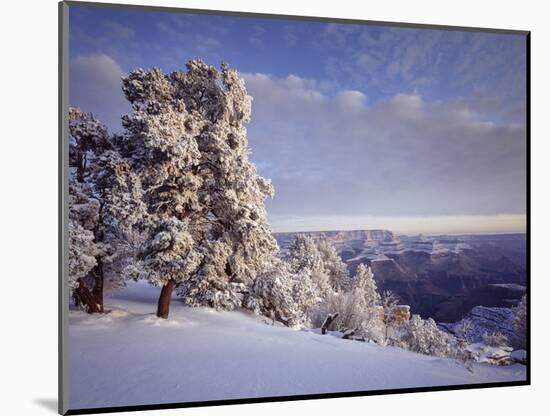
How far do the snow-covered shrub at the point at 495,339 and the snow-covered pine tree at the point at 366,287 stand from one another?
148 cm

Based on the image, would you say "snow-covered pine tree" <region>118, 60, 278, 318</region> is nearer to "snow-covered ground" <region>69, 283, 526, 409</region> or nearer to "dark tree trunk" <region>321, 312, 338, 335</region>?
"snow-covered ground" <region>69, 283, 526, 409</region>

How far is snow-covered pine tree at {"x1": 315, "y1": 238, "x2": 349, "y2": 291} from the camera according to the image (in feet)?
22.7

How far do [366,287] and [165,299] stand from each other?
230cm

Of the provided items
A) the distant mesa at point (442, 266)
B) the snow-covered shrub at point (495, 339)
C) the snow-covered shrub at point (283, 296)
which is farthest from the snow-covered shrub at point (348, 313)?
the snow-covered shrub at point (495, 339)

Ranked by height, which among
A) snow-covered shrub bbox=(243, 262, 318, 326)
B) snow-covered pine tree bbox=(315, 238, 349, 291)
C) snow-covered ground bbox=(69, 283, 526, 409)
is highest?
snow-covered pine tree bbox=(315, 238, 349, 291)

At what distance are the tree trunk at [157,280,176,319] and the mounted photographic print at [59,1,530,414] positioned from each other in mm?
15

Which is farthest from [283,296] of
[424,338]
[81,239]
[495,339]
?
[495,339]

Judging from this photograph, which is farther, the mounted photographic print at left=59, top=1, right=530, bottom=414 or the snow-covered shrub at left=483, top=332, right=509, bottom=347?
the snow-covered shrub at left=483, top=332, right=509, bottom=347

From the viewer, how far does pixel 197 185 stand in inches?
259

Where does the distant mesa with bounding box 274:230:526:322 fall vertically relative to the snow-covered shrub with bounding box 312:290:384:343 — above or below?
above

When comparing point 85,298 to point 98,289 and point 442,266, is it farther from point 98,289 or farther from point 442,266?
point 442,266

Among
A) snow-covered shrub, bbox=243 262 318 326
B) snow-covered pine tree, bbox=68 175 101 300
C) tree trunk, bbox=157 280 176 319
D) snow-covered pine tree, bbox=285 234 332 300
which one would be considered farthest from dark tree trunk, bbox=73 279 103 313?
snow-covered pine tree, bbox=285 234 332 300

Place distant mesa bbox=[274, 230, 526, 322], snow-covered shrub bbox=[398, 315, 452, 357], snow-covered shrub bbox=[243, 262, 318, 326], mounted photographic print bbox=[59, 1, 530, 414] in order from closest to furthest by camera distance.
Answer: mounted photographic print bbox=[59, 1, 530, 414] → snow-covered shrub bbox=[243, 262, 318, 326] → distant mesa bbox=[274, 230, 526, 322] → snow-covered shrub bbox=[398, 315, 452, 357]

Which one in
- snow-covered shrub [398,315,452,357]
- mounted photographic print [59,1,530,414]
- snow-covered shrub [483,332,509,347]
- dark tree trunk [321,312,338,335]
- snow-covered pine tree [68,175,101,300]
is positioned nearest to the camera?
snow-covered pine tree [68,175,101,300]
